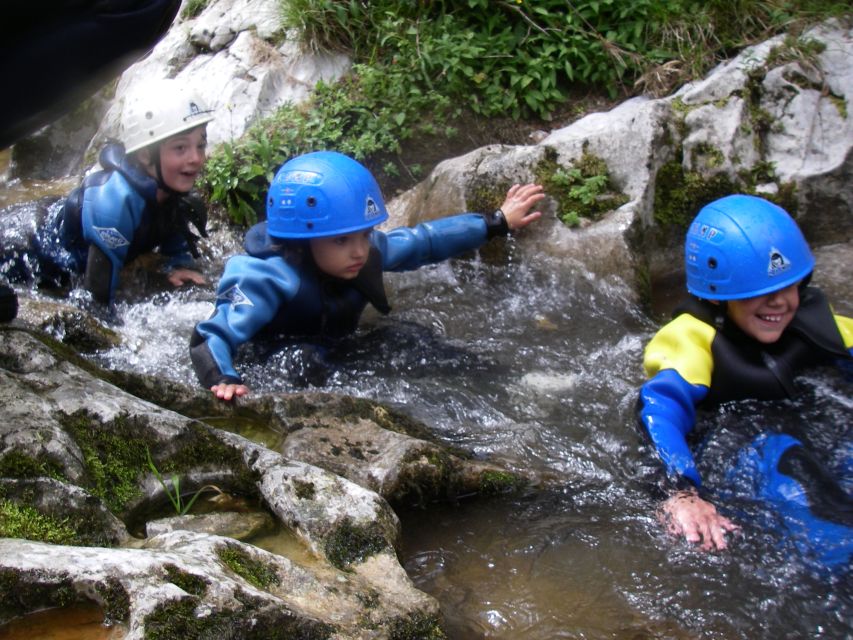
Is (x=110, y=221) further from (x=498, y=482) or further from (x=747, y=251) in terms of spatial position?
(x=747, y=251)

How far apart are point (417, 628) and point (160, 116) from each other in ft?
13.7

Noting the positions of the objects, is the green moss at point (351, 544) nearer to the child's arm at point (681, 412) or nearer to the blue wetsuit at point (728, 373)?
the child's arm at point (681, 412)

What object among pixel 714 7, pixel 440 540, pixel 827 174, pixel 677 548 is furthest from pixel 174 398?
pixel 714 7

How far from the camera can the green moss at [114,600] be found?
6.08 ft

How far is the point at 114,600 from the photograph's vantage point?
1861 mm

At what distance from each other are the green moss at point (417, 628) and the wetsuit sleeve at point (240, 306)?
195 centimetres

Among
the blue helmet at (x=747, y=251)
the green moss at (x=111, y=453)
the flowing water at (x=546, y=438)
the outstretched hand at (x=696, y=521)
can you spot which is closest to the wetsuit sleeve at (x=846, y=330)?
the flowing water at (x=546, y=438)

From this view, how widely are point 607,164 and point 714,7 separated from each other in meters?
1.88

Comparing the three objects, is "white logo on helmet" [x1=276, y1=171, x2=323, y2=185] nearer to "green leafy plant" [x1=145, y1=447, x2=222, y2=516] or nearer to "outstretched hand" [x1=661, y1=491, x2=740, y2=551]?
"green leafy plant" [x1=145, y1=447, x2=222, y2=516]

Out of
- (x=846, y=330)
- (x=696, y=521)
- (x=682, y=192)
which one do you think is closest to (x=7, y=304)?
(x=696, y=521)

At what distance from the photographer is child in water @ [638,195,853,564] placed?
3352mm

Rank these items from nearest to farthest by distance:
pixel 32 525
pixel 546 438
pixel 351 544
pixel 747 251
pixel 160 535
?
pixel 32 525 → pixel 160 535 → pixel 351 544 → pixel 747 251 → pixel 546 438

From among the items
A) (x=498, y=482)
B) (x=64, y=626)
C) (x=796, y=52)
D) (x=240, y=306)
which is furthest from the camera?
(x=796, y=52)

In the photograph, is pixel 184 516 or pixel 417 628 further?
pixel 184 516
